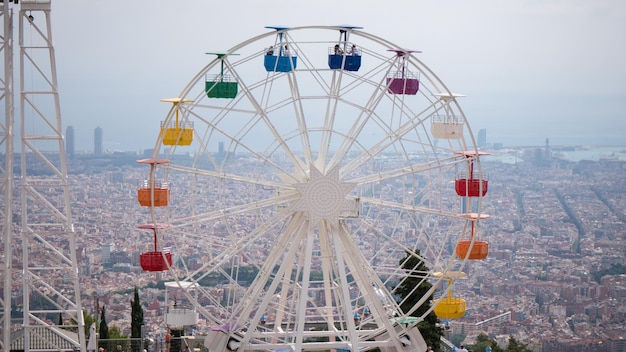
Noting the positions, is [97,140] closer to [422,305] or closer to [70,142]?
[70,142]

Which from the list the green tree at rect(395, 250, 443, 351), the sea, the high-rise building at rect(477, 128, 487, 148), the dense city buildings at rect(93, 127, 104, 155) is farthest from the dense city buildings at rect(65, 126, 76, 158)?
the green tree at rect(395, 250, 443, 351)

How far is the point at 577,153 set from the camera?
335 ft

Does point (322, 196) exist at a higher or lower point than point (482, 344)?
higher

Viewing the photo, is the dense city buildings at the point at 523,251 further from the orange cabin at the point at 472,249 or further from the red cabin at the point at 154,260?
the orange cabin at the point at 472,249

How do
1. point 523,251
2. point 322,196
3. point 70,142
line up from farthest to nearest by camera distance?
point 70,142 → point 523,251 → point 322,196

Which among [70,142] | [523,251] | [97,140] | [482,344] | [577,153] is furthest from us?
[577,153]

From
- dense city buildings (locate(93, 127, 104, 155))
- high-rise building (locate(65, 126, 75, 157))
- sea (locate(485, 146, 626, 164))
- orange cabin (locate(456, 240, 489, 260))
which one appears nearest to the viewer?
orange cabin (locate(456, 240, 489, 260))

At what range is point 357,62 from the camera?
28.4m

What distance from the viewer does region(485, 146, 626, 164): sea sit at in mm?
94175

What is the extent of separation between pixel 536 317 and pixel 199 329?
17.9 metres

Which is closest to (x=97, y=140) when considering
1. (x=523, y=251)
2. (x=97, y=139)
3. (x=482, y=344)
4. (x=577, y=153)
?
(x=97, y=139)

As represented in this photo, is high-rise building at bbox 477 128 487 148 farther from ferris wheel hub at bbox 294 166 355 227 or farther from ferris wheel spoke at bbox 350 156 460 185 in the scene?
ferris wheel hub at bbox 294 166 355 227

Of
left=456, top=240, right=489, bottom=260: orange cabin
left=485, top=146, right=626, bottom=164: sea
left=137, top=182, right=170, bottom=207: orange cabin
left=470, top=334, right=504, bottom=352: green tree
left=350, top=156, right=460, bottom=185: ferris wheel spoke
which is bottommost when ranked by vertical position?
left=470, top=334, right=504, bottom=352: green tree

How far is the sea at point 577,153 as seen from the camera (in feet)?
309
